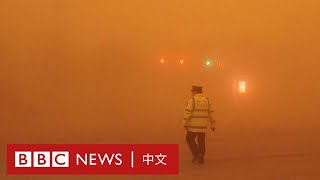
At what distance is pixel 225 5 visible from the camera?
622 inches

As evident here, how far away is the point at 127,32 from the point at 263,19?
393cm

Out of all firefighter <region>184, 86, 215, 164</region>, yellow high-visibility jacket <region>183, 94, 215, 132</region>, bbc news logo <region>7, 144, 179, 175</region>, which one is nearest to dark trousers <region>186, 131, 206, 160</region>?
firefighter <region>184, 86, 215, 164</region>

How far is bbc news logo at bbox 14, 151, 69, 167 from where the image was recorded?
29.5ft

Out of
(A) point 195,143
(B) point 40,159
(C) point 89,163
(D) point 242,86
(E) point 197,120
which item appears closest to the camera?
(B) point 40,159

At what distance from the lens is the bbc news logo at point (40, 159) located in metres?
9.00

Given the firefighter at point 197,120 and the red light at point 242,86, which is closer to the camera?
the firefighter at point 197,120

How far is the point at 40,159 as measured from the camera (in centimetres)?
905

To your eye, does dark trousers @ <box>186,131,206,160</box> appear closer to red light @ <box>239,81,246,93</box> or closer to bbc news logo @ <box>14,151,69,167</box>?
bbc news logo @ <box>14,151,69,167</box>

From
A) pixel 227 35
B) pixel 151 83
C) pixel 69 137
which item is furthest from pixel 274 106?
pixel 69 137

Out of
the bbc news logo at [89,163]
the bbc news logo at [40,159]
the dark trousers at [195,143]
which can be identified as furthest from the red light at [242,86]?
the bbc news logo at [40,159]

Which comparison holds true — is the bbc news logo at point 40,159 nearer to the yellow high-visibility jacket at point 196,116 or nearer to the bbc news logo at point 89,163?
the bbc news logo at point 89,163

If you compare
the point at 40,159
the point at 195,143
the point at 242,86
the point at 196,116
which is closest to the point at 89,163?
the point at 40,159

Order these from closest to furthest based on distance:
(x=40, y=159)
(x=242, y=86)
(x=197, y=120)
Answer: (x=40, y=159) < (x=197, y=120) < (x=242, y=86)

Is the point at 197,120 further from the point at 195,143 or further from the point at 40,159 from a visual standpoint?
the point at 40,159
